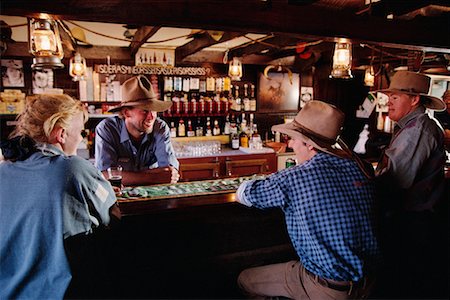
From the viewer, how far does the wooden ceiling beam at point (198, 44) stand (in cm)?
509

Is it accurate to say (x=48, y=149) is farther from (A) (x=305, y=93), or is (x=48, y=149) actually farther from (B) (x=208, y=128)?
(A) (x=305, y=93)

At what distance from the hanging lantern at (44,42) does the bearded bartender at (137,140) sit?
2.70 feet

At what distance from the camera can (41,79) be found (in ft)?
21.1

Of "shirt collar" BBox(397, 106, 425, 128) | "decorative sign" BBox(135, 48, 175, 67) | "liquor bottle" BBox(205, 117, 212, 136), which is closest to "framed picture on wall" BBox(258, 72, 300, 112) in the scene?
"liquor bottle" BBox(205, 117, 212, 136)

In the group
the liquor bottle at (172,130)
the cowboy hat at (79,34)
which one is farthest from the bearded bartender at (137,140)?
the liquor bottle at (172,130)

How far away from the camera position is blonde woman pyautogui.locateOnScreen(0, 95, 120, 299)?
184 cm

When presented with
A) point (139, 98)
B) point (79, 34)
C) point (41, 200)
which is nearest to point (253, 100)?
point (79, 34)

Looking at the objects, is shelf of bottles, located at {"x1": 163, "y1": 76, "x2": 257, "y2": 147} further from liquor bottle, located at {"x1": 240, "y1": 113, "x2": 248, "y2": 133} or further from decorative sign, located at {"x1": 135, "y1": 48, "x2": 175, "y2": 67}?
decorative sign, located at {"x1": 135, "y1": 48, "x2": 175, "y2": 67}

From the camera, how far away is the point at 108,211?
2.21m

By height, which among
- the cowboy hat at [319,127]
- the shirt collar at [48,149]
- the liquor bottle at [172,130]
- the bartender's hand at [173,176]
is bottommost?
the bartender's hand at [173,176]

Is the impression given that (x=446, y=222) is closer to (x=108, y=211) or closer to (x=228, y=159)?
(x=108, y=211)

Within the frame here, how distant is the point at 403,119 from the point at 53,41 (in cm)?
308

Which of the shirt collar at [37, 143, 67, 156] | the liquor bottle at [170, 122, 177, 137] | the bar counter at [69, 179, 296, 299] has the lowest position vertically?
the bar counter at [69, 179, 296, 299]

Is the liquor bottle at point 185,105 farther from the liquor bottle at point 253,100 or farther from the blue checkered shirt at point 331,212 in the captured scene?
the blue checkered shirt at point 331,212
